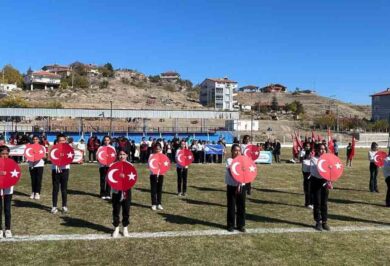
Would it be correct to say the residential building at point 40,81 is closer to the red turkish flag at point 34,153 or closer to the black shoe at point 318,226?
the red turkish flag at point 34,153

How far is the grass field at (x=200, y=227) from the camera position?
29.2 feet

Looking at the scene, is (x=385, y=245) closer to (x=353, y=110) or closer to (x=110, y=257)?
(x=110, y=257)

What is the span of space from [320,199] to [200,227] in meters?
3.14

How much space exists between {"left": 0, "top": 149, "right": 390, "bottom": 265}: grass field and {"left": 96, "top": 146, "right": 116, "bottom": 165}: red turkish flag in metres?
1.41

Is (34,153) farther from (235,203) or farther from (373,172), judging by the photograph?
(373,172)

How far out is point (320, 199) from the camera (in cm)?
1147

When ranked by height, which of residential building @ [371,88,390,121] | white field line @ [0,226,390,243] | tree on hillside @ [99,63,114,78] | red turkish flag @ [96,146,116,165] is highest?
tree on hillside @ [99,63,114,78]

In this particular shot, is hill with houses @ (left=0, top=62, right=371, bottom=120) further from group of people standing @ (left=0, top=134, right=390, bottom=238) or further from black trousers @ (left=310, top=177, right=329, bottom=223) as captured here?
black trousers @ (left=310, top=177, right=329, bottom=223)

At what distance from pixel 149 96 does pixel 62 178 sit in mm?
142914

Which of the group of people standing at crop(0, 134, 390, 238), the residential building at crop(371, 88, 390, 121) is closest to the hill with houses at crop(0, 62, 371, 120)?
the residential building at crop(371, 88, 390, 121)

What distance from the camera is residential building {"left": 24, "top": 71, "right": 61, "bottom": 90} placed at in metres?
163

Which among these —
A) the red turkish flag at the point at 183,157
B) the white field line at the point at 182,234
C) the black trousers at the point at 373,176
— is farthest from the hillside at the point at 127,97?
the white field line at the point at 182,234

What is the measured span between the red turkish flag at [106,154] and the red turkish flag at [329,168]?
21.9 feet

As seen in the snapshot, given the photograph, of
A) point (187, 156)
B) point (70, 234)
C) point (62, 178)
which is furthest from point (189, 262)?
point (187, 156)
